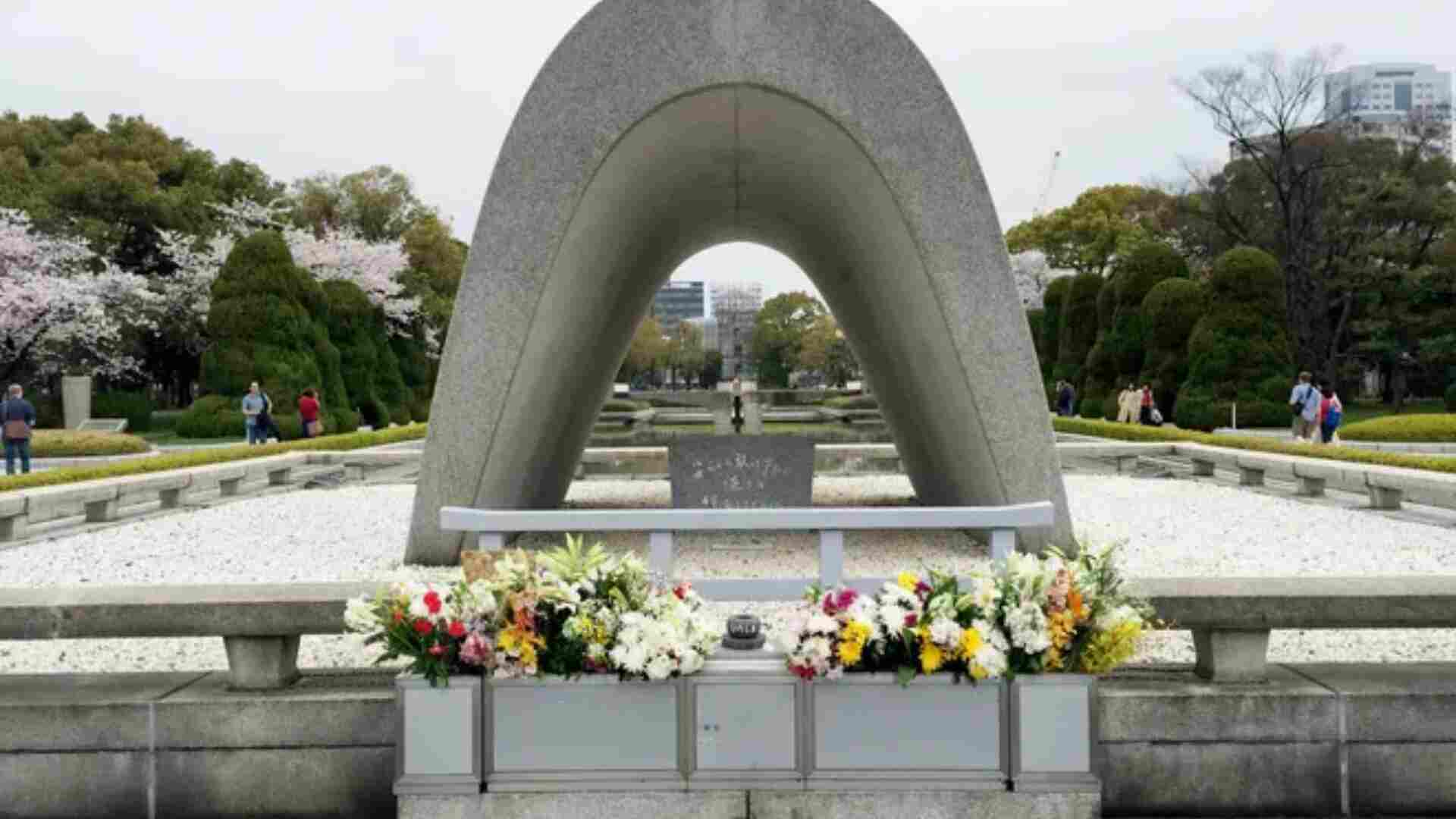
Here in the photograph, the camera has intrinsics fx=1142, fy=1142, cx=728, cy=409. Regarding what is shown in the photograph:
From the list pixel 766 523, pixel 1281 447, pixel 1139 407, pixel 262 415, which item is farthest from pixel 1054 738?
pixel 1139 407

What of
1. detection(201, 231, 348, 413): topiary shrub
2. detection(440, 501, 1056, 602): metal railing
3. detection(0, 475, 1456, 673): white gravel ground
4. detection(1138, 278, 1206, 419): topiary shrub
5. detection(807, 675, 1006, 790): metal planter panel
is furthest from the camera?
detection(1138, 278, 1206, 419): topiary shrub

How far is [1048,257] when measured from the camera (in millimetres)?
54906

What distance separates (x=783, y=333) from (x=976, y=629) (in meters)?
75.1

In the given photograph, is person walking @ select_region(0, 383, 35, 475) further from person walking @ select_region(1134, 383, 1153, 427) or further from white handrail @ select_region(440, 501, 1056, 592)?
person walking @ select_region(1134, 383, 1153, 427)

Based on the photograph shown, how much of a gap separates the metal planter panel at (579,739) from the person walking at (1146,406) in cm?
2717

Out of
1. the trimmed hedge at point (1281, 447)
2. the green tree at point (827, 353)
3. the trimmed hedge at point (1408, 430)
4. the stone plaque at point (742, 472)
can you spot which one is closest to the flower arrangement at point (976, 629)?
the trimmed hedge at point (1281, 447)

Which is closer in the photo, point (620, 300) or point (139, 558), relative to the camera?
point (139, 558)

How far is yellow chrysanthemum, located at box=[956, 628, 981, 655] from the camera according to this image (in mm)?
3539

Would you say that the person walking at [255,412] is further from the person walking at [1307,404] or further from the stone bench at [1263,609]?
the stone bench at [1263,609]

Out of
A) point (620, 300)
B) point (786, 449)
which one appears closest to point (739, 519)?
point (786, 449)

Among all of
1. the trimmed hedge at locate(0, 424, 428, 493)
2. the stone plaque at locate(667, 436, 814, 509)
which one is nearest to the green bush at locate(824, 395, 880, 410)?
the trimmed hedge at locate(0, 424, 428, 493)

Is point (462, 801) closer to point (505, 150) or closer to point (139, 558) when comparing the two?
point (505, 150)

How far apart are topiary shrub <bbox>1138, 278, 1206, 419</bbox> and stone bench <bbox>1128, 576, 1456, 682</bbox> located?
27978 mm

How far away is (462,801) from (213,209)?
3990cm
